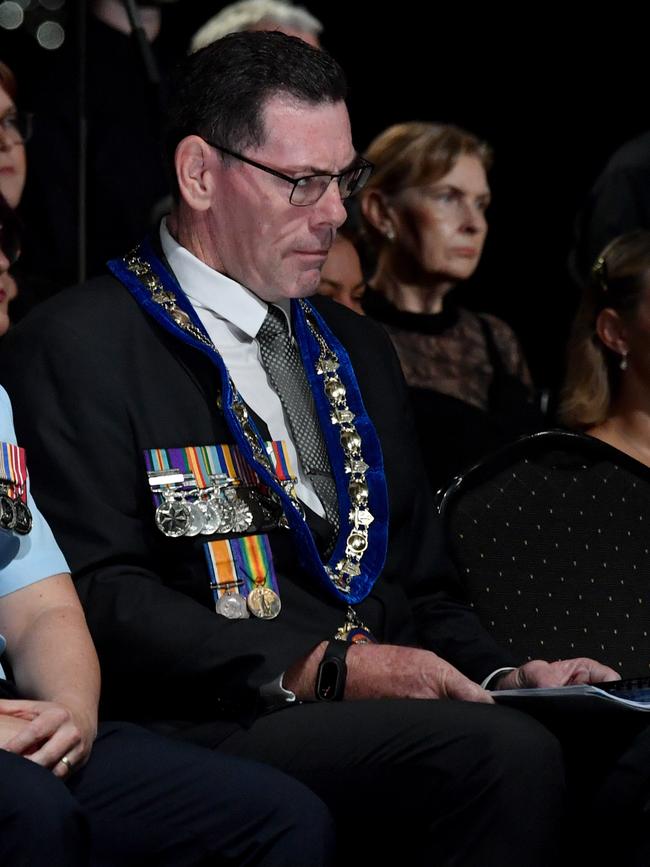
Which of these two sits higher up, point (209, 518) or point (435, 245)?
point (435, 245)

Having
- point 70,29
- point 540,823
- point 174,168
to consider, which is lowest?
point 540,823

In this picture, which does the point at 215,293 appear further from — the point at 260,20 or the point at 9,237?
the point at 260,20

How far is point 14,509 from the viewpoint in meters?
2.08

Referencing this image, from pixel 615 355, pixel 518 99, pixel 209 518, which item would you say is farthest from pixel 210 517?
pixel 518 99

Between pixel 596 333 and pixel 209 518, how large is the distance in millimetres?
1410

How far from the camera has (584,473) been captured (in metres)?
2.74

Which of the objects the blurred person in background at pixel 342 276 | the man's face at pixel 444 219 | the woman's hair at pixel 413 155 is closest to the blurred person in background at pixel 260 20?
the woman's hair at pixel 413 155

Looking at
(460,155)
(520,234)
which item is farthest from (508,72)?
(460,155)

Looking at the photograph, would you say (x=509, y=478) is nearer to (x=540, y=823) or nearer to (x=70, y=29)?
(x=540, y=823)

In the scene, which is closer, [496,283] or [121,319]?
[121,319]

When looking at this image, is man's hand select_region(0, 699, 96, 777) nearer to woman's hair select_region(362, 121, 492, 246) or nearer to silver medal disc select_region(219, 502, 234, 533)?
silver medal disc select_region(219, 502, 234, 533)

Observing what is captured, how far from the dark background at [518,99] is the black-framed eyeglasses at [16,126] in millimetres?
1837

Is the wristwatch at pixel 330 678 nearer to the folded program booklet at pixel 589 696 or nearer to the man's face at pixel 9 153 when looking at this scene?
the folded program booklet at pixel 589 696

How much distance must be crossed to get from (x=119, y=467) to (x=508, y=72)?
3.51 meters
